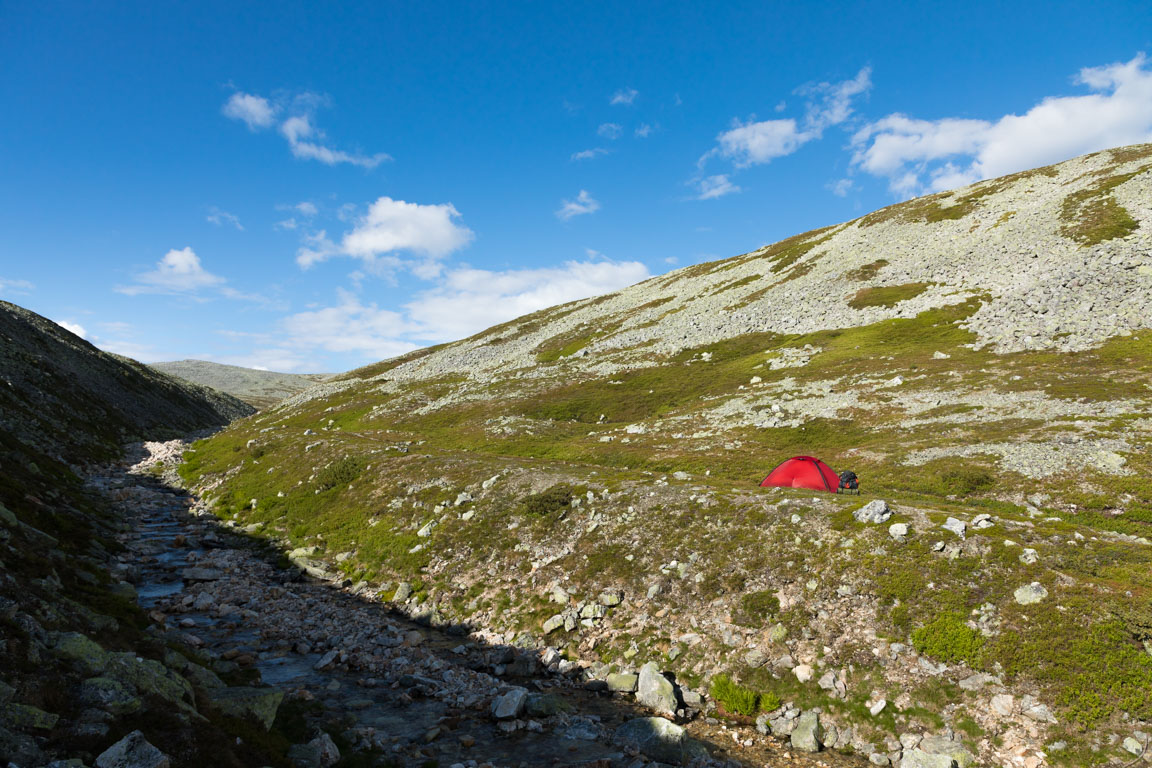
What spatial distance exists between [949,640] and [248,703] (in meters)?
19.6

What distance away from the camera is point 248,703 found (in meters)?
12.7

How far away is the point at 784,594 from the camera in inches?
752

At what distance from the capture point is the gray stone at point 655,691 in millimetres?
16406

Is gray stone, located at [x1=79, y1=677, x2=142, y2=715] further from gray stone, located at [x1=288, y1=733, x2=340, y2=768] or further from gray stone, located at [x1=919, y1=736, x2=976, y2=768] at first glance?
gray stone, located at [x1=919, y1=736, x2=976, y2=768]

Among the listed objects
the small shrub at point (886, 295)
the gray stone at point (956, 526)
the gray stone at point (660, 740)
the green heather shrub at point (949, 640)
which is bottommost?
the gray stone at point (660, 740)

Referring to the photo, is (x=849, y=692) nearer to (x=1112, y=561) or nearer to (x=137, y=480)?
(x=1112, y=561)

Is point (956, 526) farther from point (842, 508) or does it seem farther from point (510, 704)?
point (510, 704)

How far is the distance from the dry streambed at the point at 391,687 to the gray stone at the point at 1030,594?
25.5ft

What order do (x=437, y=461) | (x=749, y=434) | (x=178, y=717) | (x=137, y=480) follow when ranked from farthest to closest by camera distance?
1. (x=137, y=480)
2. (x=749, y=434)
3. (x=437, y=461)
4. (x=178, y=717)

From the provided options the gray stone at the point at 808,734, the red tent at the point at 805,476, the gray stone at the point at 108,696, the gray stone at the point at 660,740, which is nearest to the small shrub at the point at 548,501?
the red tent at the point at 805,476

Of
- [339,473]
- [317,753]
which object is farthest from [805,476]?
[339,473]

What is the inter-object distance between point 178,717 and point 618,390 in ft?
208

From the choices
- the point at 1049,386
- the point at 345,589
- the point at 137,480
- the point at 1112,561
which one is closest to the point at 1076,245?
the point at 1049,386

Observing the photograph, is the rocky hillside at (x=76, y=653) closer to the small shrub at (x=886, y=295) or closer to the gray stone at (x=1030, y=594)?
the gray stone at (x=1030, y=594)
